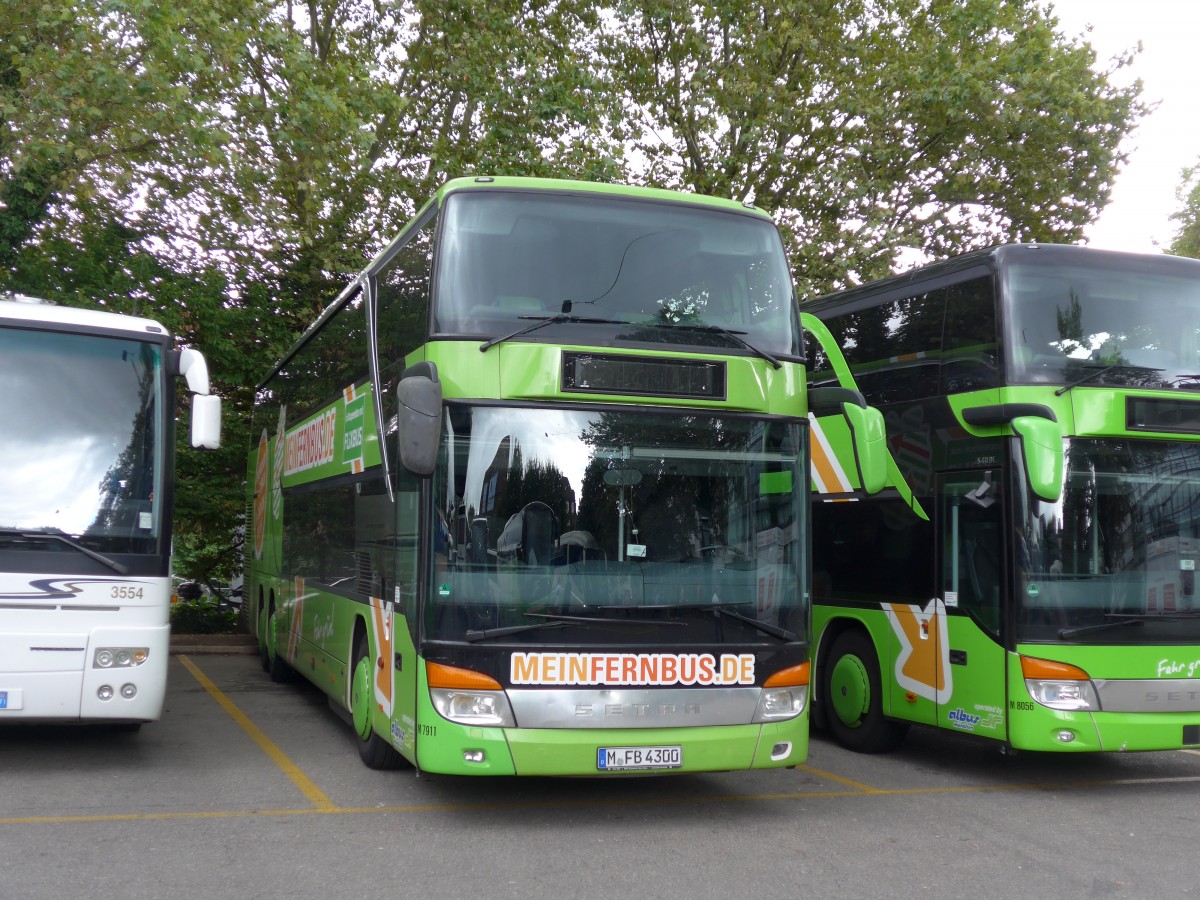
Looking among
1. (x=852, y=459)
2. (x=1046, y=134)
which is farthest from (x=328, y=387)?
(x=1046, y=134)

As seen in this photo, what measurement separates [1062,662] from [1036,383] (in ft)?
6.33

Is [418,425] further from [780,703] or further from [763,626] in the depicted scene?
[780,703]

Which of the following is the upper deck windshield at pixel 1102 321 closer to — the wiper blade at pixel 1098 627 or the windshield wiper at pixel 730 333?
the wiper blade at pixel 1098 627

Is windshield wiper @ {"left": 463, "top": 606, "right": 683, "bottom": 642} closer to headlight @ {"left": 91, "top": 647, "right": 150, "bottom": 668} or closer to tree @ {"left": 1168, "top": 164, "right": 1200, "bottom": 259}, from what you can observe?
headlight @ {"left": 91, "top": 647, "right": 150, "bottom": 668}

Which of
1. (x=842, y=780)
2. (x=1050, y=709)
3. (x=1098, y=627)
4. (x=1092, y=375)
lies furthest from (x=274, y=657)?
(x=1092, y=375)

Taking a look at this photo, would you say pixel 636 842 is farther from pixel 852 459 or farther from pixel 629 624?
pixel 852 459

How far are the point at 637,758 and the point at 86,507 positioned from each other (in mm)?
4119

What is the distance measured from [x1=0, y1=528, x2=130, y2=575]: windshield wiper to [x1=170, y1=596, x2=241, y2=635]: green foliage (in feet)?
41.0

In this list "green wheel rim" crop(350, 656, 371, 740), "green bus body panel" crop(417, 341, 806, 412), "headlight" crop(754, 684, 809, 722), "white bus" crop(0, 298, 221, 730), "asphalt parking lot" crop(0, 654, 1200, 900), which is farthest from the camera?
"green wheel rim" crop(350, 656, 371, 740)

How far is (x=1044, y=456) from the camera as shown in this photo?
7.92m

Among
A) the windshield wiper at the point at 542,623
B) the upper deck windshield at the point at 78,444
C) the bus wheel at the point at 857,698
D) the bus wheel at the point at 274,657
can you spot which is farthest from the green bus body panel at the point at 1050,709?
the bus wheel at the point at 274,657

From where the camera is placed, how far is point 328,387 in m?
11.2

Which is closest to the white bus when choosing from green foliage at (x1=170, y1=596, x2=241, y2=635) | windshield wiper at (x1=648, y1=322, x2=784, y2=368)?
windshield wiper at (x1=648, y1=322, x2=784, y2=368)

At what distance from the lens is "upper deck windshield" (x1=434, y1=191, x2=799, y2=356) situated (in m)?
7.42
